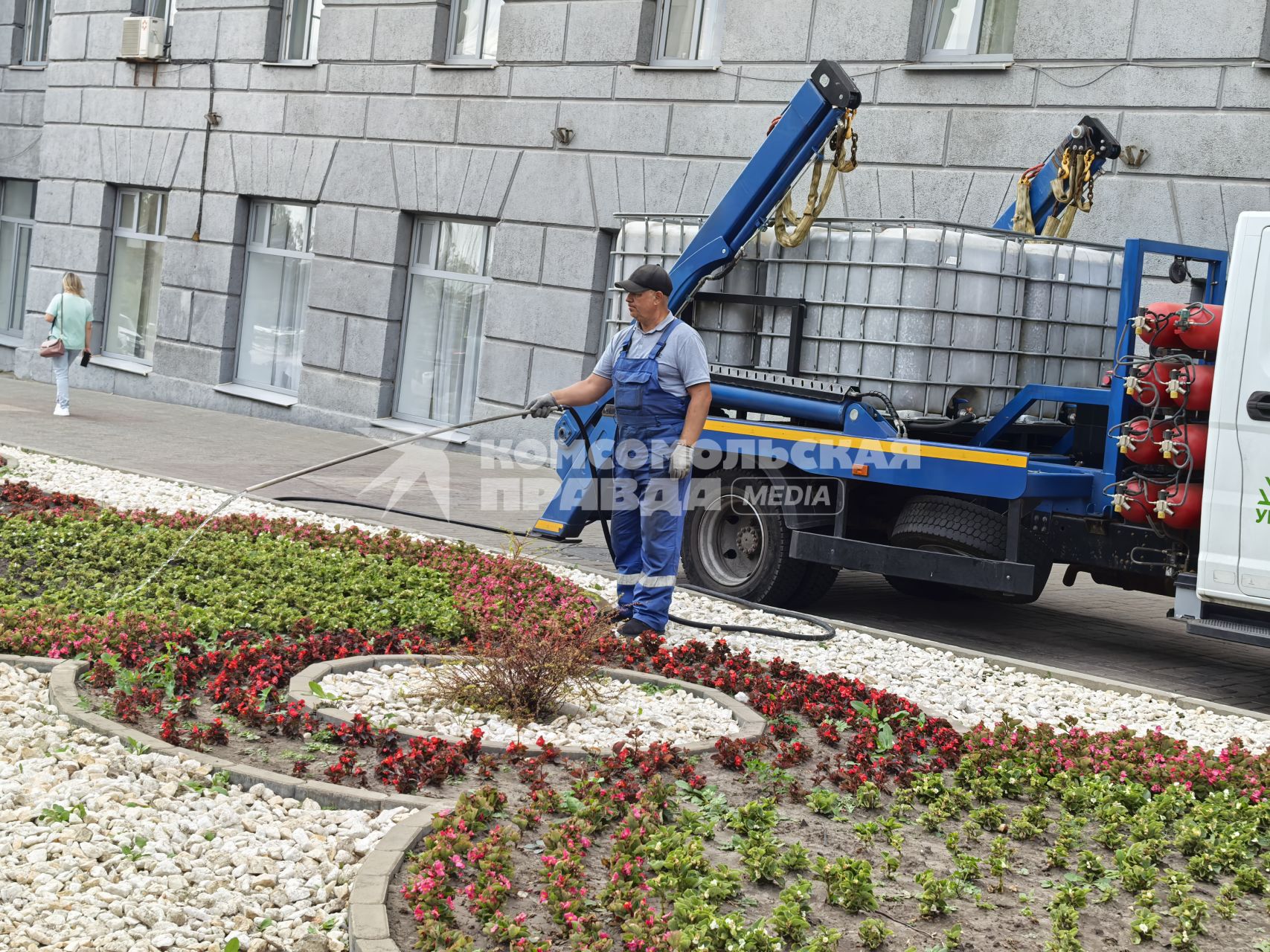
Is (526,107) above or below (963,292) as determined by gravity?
above

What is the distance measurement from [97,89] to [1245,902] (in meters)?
21.6

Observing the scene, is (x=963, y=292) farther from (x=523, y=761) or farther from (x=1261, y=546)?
(x=523, y=761)

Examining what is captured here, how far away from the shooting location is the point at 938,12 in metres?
13.4

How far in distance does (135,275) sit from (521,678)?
18260 millimetres

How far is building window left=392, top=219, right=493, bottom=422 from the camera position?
57.2ft

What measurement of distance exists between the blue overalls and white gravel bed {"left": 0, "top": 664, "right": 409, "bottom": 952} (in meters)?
3.03

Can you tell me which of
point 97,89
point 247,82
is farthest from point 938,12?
point 97,89

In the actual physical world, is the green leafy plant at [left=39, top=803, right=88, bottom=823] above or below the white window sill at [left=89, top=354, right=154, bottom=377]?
below

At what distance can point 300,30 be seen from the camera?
19469 mm

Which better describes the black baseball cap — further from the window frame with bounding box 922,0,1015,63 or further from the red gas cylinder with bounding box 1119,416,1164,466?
the window frame with bounding box 922,0,1015,63

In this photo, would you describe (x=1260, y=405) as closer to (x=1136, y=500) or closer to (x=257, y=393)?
(x=1136, y=500)

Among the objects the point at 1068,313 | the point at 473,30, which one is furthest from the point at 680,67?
the point at 1068,313

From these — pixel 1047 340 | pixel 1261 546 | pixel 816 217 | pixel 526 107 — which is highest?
pixel 526 107

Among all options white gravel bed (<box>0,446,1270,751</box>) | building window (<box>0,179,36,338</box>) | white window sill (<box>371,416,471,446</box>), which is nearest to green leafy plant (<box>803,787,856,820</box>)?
white gravel bed (<box>0,446,1270,751</box>)
